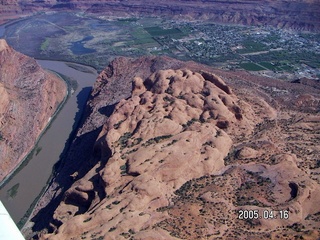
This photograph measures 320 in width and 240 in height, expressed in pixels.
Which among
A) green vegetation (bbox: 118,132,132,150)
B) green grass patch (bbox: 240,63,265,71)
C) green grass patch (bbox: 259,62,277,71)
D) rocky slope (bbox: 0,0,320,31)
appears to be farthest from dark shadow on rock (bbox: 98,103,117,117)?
rocky slope (bbox: 0,0,320,31)

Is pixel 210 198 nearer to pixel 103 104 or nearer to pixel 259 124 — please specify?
pixel 259 124

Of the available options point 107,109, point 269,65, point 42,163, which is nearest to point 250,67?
point 269,65

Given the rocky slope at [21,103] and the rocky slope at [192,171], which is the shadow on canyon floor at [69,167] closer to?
the rocky slope at [192,171]

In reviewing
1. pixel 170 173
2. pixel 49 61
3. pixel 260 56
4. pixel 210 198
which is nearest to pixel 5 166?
pixel 170 173

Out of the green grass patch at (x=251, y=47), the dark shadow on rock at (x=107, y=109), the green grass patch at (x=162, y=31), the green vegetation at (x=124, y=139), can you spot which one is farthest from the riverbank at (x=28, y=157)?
the green grass patch at (x=162, y=31)

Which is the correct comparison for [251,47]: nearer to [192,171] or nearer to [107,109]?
[107,109]

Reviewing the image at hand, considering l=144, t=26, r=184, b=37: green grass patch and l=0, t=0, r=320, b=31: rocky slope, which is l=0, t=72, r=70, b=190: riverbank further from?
l=0, t=0, r=320, b=31: rocky slope
